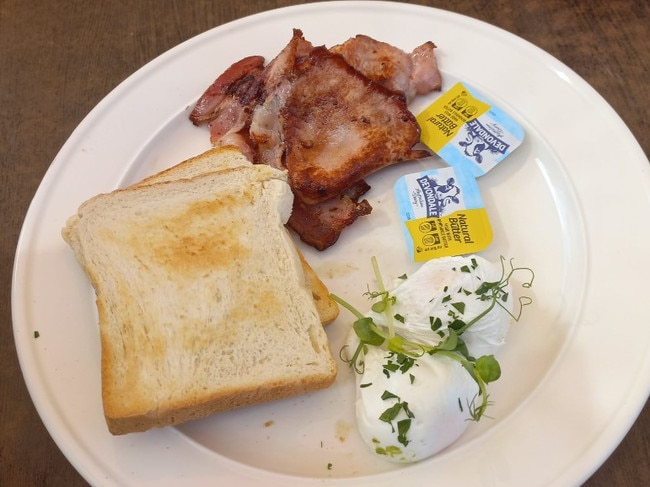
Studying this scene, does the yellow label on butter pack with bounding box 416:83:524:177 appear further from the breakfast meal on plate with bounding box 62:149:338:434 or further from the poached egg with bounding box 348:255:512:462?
the breakfast meal on plate with bounding box 62:149:338:434

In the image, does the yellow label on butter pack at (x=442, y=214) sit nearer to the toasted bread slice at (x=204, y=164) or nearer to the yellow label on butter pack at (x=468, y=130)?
the yellow label on butter pack at (x=468, y=130)

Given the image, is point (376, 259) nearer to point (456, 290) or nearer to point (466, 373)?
point (456, 290)

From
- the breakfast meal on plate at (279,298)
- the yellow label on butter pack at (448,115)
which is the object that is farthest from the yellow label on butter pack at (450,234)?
the yellow label on butter pack at (448,115)

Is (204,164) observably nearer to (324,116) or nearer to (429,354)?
(324,116)

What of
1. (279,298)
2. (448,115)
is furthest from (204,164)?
(448,115)

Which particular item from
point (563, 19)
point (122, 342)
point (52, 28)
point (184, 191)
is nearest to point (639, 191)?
point (563, 19)

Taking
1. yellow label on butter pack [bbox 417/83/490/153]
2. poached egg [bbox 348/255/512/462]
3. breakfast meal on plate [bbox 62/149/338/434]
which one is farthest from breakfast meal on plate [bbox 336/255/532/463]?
yellow label on butter pack [bbox 417/83/490/153]

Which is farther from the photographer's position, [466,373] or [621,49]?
[621,49]
